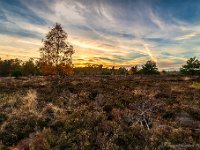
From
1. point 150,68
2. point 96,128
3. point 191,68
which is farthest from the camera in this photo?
point 150,68

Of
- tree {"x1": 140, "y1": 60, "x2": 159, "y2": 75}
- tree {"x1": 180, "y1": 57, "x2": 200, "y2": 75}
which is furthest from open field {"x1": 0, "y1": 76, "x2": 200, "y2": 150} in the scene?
tree {"x1": 140, "y1": 60, "x2": 159, "y2": 75}

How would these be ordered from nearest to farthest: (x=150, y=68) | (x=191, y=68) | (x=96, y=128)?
1. (x=96, y=128)
2. (x=191, y=68)
3. (x=150, y=68)

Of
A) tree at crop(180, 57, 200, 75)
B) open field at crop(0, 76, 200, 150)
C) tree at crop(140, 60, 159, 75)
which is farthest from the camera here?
tree at crop(140, 60, 159, 75)

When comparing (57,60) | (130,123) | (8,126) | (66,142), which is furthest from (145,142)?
(57,60)

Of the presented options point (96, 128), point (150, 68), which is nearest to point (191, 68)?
point (150, 68)

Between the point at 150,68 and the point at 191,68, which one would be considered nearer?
the point at 191,68

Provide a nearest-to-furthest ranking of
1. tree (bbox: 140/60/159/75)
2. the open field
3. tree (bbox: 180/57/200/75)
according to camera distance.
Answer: the open field, tree (bbox: 180/57/200/75), tree (bbox: 140/60/159/75)

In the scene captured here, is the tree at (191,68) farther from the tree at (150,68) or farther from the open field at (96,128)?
the open field at (96,128)

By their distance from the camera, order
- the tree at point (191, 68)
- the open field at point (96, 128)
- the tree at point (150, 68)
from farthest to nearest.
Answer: the tree at point (150, 68) → the tree at point (191, 68) → the open field at point (96, 128)

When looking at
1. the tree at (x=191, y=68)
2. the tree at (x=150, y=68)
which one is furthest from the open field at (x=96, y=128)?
the tree at (x=150, y=68)

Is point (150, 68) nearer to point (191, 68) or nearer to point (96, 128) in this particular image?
point (191, 68)

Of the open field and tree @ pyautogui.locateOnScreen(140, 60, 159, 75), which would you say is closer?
the open field

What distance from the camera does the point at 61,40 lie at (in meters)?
35.1

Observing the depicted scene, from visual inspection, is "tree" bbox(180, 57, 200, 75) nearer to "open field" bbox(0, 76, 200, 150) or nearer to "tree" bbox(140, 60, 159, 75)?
"tree" bbox(140, 60, 159, 75)
